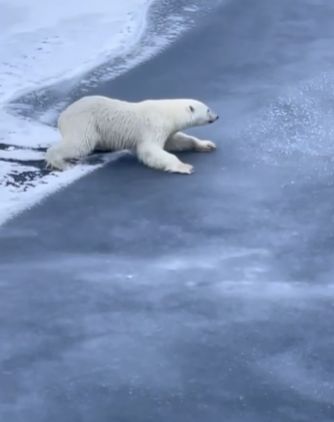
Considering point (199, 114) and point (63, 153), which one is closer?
point (63, 153)

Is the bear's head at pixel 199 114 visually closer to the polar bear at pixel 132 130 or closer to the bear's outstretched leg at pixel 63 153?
the polar bear at pixel 132 130

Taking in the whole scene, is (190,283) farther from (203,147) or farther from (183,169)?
(203,147)

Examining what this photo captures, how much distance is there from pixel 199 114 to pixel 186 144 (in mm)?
228

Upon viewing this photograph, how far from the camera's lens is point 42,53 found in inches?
334

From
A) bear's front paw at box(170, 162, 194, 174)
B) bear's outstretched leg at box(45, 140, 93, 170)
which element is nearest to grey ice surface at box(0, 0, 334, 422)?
bear's front paw at box(170, 162, 194, 174)

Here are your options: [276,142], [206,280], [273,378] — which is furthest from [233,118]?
[273,378]

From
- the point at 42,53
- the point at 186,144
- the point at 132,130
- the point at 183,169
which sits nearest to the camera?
the point at 183,169

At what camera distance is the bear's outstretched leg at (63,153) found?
652cm

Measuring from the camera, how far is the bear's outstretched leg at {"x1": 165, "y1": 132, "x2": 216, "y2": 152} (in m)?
6.78

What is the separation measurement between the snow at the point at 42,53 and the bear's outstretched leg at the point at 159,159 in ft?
1.03

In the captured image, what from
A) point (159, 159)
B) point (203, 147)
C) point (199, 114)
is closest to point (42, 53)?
point (199, 114)

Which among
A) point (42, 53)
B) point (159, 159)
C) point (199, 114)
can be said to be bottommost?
point (42, 53)

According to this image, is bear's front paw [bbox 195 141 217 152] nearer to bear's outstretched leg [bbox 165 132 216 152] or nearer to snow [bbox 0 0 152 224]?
bear's outstretched leg [bbox 165 132 216 152]

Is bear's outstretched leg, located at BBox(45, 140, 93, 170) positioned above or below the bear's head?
below
